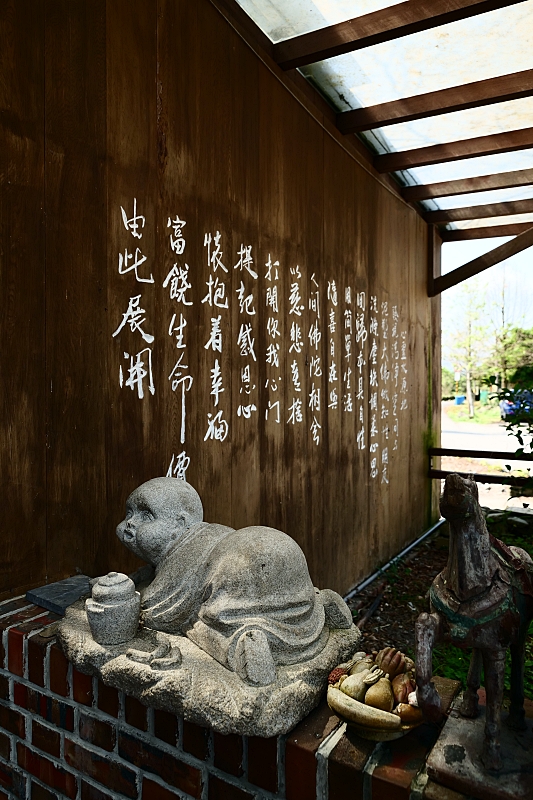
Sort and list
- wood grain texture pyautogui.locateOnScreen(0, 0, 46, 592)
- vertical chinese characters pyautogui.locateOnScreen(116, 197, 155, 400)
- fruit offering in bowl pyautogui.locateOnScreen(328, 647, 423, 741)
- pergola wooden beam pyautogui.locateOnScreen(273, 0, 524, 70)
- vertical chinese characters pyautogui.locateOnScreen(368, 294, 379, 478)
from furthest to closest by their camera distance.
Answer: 1. vertical chinese characters pyautogui.locateOnScreen(368, 294, 379, 478)
2. pergola wooden beam pyautogui.locateOnScreen(273, 0, 524, 70)
3. vertical chinese characters pyautogui.locateOnScreen(116, 197, 155, 400)
4. wood grain texture pyautogui.locateOnScreen(0, 0, 46, 592)
5. fruit offering in bowl pyautogui.locateOnScreen(328, 647, 423, 741)

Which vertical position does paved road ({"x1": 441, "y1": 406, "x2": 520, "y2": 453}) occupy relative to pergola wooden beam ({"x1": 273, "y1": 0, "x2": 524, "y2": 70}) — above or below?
below

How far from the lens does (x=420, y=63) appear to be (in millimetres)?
3641

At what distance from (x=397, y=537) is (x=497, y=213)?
3702 mm

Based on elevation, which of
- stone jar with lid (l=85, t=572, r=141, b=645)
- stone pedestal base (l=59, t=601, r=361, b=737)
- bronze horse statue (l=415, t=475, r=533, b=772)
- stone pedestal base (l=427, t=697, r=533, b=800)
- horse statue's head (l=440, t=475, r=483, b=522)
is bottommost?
stone pedestal base (l=427, t=697, r=533, b=800)

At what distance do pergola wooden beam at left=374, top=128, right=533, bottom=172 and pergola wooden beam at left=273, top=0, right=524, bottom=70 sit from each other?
176 centimetres

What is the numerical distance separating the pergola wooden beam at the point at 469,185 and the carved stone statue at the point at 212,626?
4.94 meters

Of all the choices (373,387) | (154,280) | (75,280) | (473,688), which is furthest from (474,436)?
(473,688)

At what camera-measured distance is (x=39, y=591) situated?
193 centimetres

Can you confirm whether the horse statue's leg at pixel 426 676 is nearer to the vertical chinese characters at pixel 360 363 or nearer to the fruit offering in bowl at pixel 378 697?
the fruit offering in bowl at pixel 378 697

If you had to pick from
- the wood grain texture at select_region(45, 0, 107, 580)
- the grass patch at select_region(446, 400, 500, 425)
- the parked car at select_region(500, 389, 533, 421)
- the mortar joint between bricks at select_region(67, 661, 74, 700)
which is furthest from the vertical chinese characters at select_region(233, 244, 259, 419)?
the grass patch at select_region(446, 400, 500, 425)

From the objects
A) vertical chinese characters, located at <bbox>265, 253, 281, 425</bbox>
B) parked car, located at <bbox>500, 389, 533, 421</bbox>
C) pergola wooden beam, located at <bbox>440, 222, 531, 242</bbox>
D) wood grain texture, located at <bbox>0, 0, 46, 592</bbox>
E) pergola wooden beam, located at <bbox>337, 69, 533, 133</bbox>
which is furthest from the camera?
pergola wooden beam, located at <bbox>440, 222, 531, 242</bbox>

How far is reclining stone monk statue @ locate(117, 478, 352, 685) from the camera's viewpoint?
129 centimetres

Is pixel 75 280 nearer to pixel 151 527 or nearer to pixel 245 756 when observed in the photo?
pixel 151 527

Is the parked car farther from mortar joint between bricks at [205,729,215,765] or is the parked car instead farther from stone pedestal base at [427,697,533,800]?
mortar joint between bricks at [205,729,215,765]
